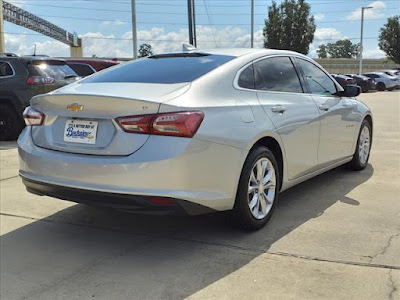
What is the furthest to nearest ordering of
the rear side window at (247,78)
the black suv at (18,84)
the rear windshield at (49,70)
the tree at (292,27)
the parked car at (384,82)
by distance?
the tree at (292,27) → the parked car at (384,82) → the rear windshield at (49,70) → the black suv at (18,84) → the rear side window at (247,78)

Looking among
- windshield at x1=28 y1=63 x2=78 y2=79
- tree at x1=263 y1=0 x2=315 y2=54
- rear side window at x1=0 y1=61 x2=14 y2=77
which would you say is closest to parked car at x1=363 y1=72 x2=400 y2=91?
tree at x1=263 y1=0 x2=315 y2=54

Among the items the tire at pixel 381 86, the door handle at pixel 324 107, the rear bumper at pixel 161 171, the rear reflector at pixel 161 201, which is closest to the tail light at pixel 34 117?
the rear bumper at pixel 161 171

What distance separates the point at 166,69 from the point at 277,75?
1.14 metres

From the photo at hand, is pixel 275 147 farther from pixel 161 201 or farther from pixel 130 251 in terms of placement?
pixel 130 251

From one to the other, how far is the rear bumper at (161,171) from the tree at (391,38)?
51765mm

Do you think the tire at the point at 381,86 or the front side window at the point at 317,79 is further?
the tire at the point at 381,86

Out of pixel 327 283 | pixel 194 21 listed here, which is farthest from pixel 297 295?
pixel 194 21

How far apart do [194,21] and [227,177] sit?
23860mm

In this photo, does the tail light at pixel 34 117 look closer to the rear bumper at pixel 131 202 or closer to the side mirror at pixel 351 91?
the rear bumper at pixel 131 202

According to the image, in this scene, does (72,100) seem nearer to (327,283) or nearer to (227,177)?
(227,177)

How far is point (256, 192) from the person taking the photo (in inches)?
156

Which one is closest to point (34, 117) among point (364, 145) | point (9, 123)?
point (364, 145)

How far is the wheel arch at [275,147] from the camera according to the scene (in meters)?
4.02

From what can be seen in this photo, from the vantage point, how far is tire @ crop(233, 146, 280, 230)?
3.75 m
